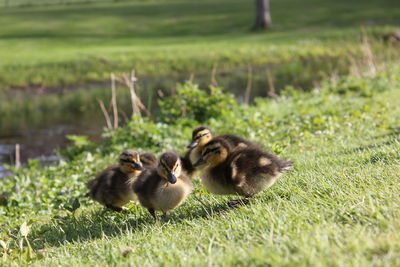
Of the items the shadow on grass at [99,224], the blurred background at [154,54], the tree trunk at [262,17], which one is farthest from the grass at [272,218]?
the tree trunk at [262,17]

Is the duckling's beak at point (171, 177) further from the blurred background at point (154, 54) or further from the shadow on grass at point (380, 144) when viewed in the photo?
the blurred background at point (154, 54)

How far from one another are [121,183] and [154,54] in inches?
885

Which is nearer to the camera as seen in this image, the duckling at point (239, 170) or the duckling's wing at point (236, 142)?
the duckling at point (239, 170)

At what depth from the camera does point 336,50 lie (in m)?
30.0

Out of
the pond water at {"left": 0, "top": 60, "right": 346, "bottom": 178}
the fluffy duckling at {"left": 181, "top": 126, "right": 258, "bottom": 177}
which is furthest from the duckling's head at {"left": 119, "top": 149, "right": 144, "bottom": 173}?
the pond water at {"left": 0, "top": 60, "right": 346, "bottom": 178}

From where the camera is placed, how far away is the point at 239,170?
207 inches

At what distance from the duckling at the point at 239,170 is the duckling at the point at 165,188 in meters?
0.25

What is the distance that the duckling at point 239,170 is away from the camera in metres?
5.23

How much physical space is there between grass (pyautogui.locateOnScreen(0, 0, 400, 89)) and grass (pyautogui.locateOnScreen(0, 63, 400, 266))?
53.2ft

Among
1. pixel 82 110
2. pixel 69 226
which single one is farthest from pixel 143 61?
pixel 69 226

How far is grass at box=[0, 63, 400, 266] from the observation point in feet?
11.5

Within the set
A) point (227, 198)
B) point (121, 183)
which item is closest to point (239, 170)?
point (227, 198)

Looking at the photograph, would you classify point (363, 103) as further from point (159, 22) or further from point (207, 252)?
point (159, 22)

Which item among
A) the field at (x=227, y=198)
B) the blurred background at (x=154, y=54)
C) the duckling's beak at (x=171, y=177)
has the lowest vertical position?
the blurred background at (x=154, y=54)
